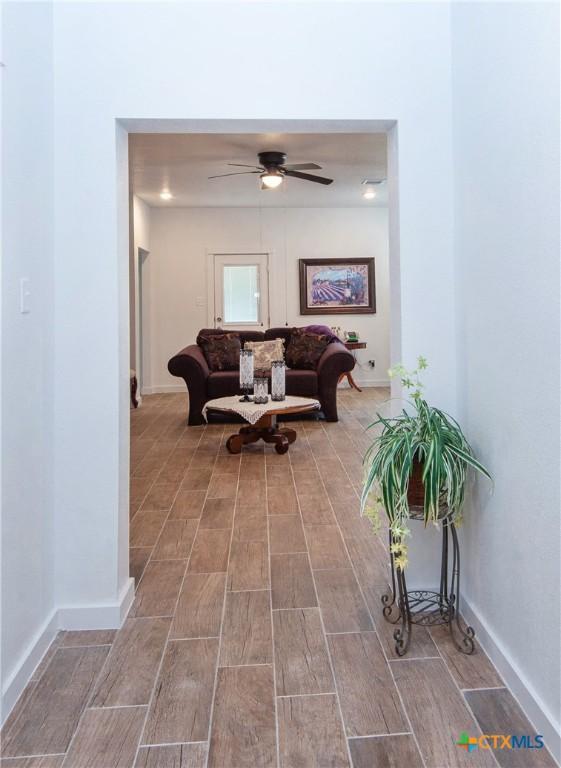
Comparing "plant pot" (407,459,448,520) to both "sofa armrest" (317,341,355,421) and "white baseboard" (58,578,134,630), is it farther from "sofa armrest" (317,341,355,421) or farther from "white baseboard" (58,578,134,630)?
"sofa armrest" (317,341,355,421)

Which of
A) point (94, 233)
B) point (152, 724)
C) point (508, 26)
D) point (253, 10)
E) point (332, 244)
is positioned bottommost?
point (152, 724)

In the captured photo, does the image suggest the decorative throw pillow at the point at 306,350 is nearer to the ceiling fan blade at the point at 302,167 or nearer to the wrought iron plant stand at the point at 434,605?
the ceiling fan blade at the point at 302,167

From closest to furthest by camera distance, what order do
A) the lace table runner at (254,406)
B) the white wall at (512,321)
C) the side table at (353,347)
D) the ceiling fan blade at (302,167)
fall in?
the white wall at (512,321) → the lace table runner at (254,406) → the ceiling fan blade at (302,167) → the side table at (353,347)

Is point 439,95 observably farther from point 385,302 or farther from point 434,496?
point 385,302

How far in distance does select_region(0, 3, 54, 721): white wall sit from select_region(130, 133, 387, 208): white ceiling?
2.97 metres

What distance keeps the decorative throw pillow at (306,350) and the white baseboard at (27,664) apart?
4.71m

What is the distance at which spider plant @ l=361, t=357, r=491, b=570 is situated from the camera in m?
1.73

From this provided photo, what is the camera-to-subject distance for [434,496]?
67.8 inches

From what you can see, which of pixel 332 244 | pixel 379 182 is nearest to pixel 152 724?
pixel 379 182

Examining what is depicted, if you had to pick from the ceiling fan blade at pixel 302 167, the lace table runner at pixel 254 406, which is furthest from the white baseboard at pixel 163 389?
the ceiling fan blade at pixel 302 167

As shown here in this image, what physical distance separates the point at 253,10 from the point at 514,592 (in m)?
2.14

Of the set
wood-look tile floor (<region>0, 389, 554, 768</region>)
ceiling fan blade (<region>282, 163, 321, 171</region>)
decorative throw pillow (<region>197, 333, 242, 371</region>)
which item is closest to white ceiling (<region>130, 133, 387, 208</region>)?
ceiling fan blade (<region>282, 163, 321, 171</region>)

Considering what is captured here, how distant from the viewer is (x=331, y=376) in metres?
5.98

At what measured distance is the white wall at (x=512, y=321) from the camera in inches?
54.3
